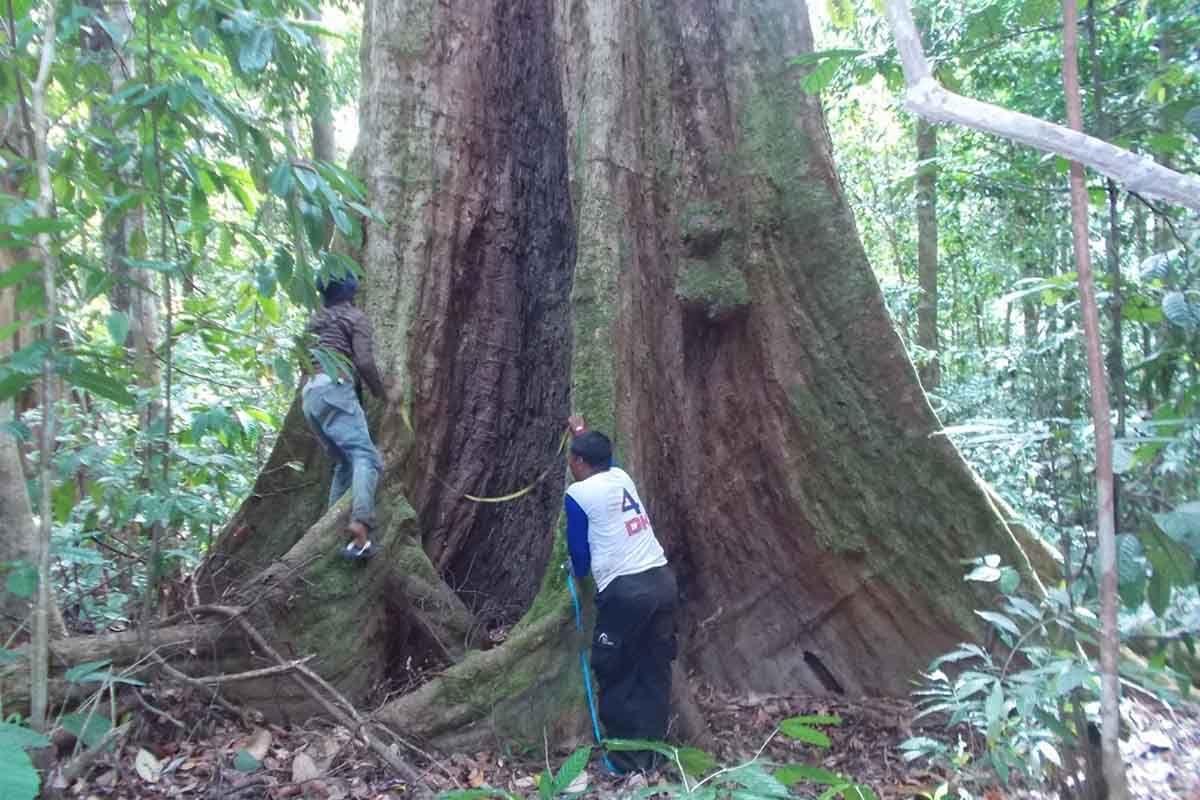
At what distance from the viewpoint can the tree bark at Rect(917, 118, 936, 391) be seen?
10.3 m

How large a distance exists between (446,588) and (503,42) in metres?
3.61

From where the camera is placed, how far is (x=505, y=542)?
5.70 m

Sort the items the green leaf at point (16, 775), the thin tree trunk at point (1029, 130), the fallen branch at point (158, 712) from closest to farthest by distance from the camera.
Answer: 1. the green leaf at point (16, 775)
2. the thin tree trunk at point (1029, 130)
3. the fallen branch at point (158, 712)

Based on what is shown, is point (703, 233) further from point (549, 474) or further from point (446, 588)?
point (446, 588)

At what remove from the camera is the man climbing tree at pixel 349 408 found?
450 centimetres

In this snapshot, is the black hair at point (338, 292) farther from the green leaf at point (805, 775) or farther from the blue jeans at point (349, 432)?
the green leaf at point (805, 775)

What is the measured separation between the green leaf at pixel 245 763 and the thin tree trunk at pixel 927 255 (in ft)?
27.4

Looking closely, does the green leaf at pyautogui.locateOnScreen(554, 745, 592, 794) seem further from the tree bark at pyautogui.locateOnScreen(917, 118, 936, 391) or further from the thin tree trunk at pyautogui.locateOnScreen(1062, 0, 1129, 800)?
the tree bark at pyautogui.locateOnScreen(917, 118, 936, 391)

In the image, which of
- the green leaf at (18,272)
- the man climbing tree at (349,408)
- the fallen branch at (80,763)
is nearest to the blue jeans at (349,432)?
the man climbing tree at (349,408)

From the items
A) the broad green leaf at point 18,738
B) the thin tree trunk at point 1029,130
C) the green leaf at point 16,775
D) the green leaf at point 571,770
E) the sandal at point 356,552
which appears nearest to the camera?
the green leaf at point 16,775

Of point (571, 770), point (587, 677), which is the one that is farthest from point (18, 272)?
point (587, 677)

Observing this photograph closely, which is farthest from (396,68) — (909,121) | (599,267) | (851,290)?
(909,121)

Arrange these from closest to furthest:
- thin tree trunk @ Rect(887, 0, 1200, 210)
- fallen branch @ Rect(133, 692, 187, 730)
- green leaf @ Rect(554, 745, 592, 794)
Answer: green leaf @ Rect(554, 745, 592, 794)
thin tree trunk @ Rect(887, 0, 1200, 210)
fallen branch @ Rect(133, 692, 187, 730)

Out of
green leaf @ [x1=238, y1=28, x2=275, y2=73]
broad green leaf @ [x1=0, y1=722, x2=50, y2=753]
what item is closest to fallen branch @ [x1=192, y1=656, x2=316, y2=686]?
broad green leaf @ [x1=0, y1=722, x2=50, y2=753]
